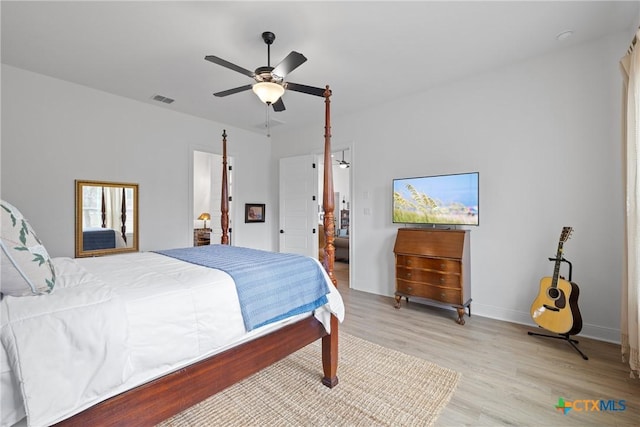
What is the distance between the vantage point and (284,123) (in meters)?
5.14

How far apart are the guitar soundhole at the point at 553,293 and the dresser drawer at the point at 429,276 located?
2.59 ft

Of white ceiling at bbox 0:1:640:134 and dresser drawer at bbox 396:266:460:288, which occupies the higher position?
white ceiling at bbox 0:1:640:134

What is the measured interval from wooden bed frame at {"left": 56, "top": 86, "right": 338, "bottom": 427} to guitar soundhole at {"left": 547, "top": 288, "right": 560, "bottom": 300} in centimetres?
204

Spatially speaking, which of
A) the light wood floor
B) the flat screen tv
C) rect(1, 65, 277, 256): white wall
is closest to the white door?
rect(1, 65, 277, 256): white wall

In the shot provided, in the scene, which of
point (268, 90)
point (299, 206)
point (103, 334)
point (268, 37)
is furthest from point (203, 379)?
point (299, 206)

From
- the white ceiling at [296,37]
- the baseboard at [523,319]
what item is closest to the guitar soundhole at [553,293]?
the baseboard at [523,319]

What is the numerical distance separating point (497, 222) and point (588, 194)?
2.67 feet

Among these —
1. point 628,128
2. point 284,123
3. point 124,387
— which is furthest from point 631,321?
point 284,123

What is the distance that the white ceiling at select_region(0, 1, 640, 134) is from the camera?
7.48ft

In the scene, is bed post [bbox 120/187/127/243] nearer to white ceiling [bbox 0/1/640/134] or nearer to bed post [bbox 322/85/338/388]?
white ceiling [bbox 0/1/640/134]

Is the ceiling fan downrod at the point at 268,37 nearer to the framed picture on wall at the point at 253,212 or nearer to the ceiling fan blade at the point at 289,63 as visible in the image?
the ceiling fan blade at the point at 289,63

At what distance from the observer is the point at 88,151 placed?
370 cm

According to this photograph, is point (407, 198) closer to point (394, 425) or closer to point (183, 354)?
point (394, 425)

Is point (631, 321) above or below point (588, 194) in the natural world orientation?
below
